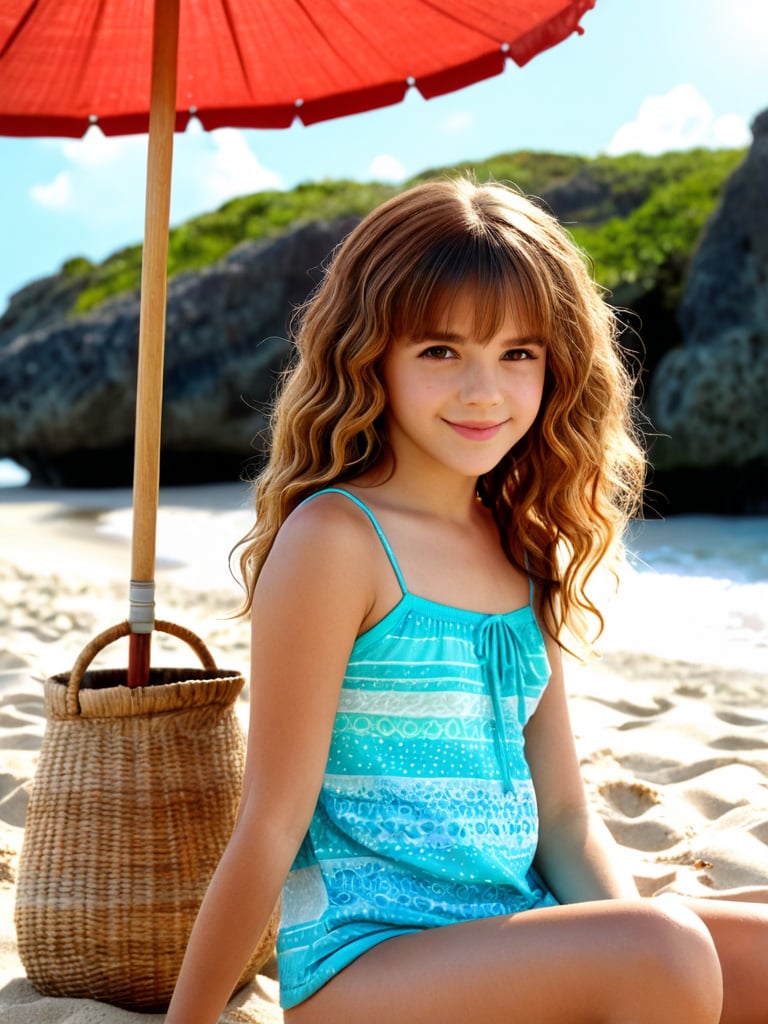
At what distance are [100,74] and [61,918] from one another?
177 cm

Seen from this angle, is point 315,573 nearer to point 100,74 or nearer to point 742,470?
point 100,74

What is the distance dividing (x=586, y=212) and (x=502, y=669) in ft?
39.4

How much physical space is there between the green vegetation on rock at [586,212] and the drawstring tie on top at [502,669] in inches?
270

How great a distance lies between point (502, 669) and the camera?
6.23 ft

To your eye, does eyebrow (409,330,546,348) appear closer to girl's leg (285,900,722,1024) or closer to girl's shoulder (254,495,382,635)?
girl's shoulder (254,495,382,635)

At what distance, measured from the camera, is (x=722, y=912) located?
1.84 m

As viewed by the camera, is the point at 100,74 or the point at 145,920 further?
the point at 100,74

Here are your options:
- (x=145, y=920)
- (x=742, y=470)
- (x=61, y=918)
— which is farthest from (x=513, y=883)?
Result: (x=742, y=470)

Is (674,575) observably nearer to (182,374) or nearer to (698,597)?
(698,597)

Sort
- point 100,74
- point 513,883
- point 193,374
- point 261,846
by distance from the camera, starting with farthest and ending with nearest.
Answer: point 193,374 < point 100,74 < point 513,883 < point 261,846

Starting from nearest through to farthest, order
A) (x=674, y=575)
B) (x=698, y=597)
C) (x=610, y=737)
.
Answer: (x=610, y=737), (x=698, y=597), (x=674, y=575)

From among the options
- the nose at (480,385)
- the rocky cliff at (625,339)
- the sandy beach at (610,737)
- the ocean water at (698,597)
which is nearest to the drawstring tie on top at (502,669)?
the nose at (480,385)

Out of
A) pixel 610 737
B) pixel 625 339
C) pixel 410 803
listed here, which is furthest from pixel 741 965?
pixel 625 339

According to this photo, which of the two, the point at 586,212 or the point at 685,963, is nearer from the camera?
the point at 685,963
